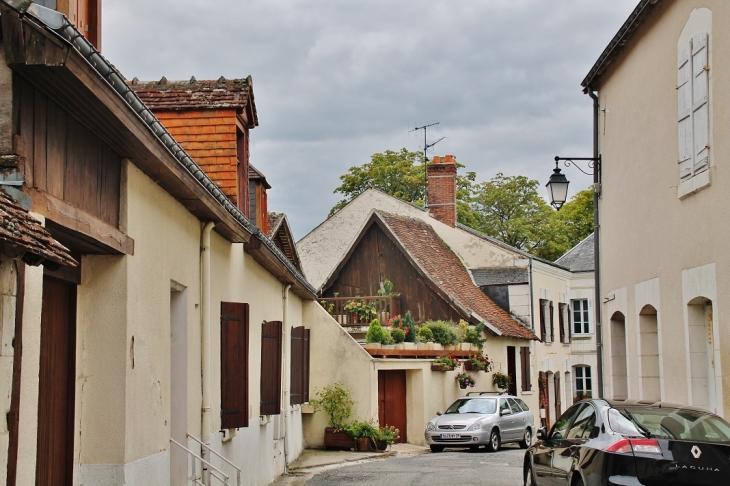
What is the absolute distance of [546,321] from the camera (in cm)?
3506

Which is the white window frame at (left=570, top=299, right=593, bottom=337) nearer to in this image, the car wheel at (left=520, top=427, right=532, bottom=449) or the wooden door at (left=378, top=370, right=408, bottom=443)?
the car wheel at (left=520, top=427, right=532, bottom=449)

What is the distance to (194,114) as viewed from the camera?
13.3 metres

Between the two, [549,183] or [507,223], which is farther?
[507,223]

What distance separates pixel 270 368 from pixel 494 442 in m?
10.1

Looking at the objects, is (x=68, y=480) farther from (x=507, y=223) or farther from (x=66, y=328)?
(x=507, y=223)

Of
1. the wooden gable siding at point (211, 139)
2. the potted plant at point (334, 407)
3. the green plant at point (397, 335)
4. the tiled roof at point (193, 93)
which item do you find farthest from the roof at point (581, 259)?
the wooden gable siding at point (211, 139)

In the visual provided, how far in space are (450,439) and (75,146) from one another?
17.5 meters

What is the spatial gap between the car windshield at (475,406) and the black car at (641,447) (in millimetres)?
13687

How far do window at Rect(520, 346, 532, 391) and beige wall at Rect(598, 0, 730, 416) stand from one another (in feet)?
57.6

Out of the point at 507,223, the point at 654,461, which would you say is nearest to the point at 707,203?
the point at 654,461

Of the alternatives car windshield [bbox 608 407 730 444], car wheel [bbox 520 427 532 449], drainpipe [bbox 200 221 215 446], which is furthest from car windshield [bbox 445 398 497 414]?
car windshield [bbox 608 407 730 444]

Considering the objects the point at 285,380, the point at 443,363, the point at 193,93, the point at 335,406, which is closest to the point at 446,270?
the point at 443,363

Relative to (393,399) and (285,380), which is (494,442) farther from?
(285,380)

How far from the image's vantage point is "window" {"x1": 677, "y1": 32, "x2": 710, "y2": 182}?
1031 cm
